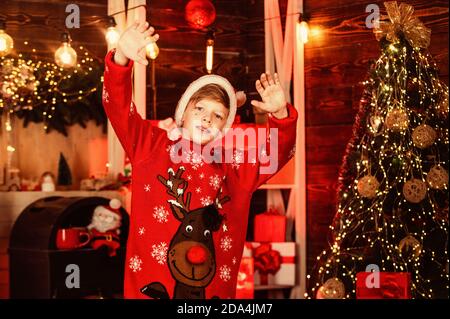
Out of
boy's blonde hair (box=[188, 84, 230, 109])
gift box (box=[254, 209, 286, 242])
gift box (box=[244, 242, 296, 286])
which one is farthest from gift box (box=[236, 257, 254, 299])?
boy's blonde hair (box=[188, 84, 230, 109])

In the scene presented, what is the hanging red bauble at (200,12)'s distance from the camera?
4.33m

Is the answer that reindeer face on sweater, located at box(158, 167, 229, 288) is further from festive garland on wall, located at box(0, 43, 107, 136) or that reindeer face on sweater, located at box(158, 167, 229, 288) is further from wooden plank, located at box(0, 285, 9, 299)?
wooden plank, located at box(0, 285, 9, 299)

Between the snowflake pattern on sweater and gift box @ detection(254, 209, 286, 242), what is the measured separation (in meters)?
1.41

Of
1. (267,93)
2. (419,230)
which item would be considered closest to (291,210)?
(419,230)

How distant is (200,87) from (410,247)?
4.11ft

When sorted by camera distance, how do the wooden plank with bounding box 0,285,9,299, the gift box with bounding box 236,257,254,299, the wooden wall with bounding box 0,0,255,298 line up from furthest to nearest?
the gift box with bounding box 236,257,254,299, the wooden plank with bounding box 0,285,9,299, the wooden wall with bounding box 0,0,255,298

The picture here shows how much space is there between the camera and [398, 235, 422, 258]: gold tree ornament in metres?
3.87

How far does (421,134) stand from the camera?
3.82 m

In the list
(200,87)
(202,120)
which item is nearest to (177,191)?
(202,120)

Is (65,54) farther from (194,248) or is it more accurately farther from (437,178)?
(437,178)

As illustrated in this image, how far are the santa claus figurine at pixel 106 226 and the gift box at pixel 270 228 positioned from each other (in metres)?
0.79

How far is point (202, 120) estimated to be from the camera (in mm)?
3215

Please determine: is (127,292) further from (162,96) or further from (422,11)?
(422,11)
